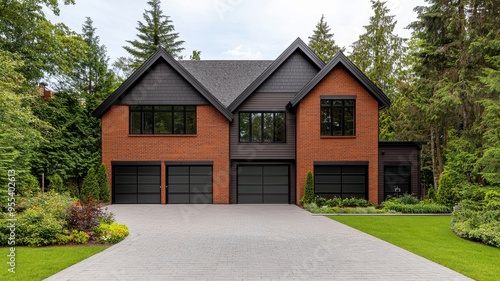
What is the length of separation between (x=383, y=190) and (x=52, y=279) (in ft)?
56.2

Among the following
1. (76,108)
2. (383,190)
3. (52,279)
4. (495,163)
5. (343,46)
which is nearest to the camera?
(52,279)

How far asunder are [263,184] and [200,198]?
393 cm

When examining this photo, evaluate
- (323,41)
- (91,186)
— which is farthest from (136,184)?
(323,41)

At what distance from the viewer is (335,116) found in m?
18.1

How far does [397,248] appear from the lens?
8.33 m

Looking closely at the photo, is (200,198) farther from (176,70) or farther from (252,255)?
(252,255)

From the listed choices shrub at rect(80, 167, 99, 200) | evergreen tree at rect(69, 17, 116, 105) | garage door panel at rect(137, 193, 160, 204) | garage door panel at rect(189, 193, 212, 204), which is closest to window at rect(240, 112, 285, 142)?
garage door panel at rect(189, 193, 212, 204)

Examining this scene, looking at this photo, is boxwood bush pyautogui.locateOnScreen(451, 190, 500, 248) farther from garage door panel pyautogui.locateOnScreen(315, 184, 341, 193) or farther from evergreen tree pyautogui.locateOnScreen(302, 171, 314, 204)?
garage door panel pyautogui.locateOnScreen(315, 184, 341, 193)

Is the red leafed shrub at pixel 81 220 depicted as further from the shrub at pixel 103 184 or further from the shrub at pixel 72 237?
the shrub at pixel 103 184

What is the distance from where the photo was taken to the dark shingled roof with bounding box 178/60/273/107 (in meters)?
20.5

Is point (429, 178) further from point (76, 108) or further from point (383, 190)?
point (76, 108)

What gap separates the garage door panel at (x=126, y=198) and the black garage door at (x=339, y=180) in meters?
10.9

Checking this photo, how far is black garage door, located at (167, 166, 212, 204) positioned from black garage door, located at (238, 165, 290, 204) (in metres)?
1.96

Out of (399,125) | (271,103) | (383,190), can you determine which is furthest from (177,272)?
(399,125)
